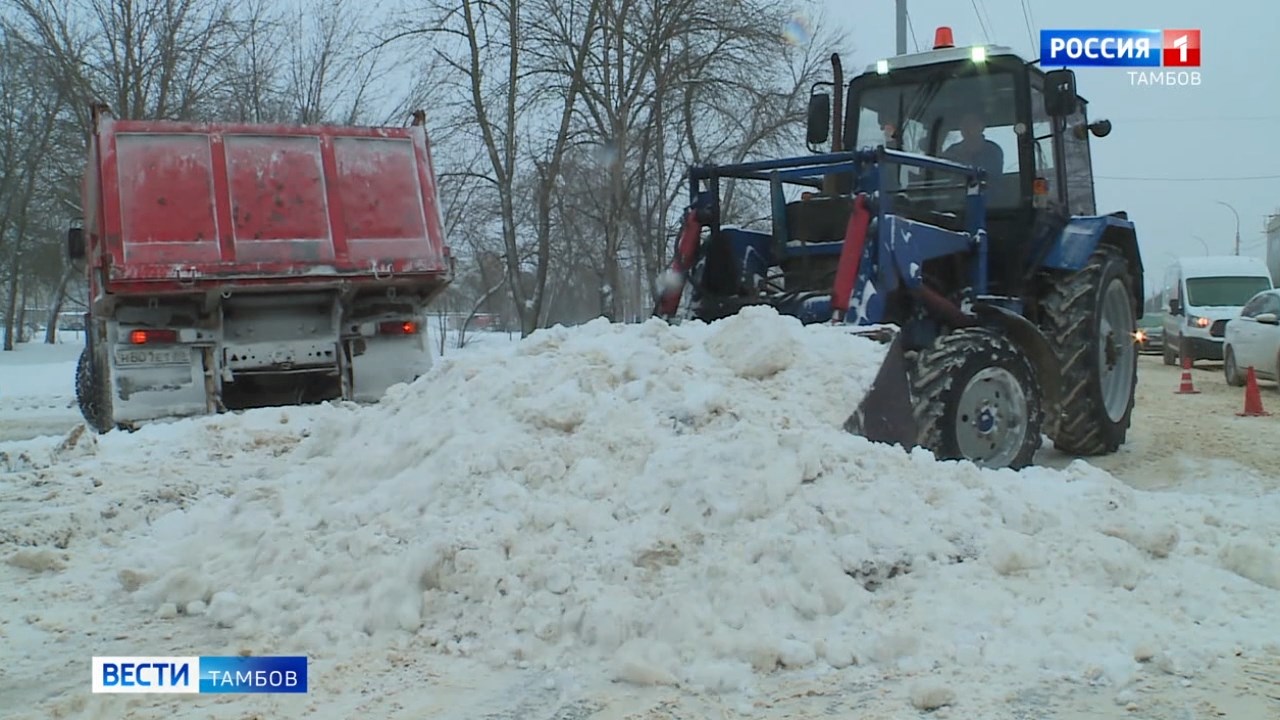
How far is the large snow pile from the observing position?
3.87 meters

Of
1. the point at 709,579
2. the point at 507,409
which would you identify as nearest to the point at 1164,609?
the point at 709,579

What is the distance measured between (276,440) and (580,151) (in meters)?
15.9

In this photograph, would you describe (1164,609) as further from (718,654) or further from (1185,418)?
(1185,418)

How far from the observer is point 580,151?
22859 millimetres

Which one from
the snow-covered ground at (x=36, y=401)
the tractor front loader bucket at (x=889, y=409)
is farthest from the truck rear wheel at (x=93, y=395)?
the tractor front loader bucket at (x=889, y=409)

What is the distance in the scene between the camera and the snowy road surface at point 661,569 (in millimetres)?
3607

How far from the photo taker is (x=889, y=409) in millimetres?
5594

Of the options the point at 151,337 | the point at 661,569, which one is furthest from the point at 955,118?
the point at 151,337

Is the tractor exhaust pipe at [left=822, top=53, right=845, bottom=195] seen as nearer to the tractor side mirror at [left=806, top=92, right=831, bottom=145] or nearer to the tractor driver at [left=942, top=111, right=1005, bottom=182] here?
the tractor side mirror at [left=806, top=92, right=831, bottom=145]

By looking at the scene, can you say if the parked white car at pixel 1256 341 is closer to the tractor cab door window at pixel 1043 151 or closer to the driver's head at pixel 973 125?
the tractor cab door window at pixel 1043 151

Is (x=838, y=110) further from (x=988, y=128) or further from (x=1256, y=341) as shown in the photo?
(x=1256, y=341)

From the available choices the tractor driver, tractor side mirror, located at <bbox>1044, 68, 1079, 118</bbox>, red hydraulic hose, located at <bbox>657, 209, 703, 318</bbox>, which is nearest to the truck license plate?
red hydraulic hose, located at <bbox>657, 209, 703, 318</bbox>

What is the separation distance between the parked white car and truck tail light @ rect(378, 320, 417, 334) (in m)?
10.9

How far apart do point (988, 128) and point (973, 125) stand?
0.11 m
